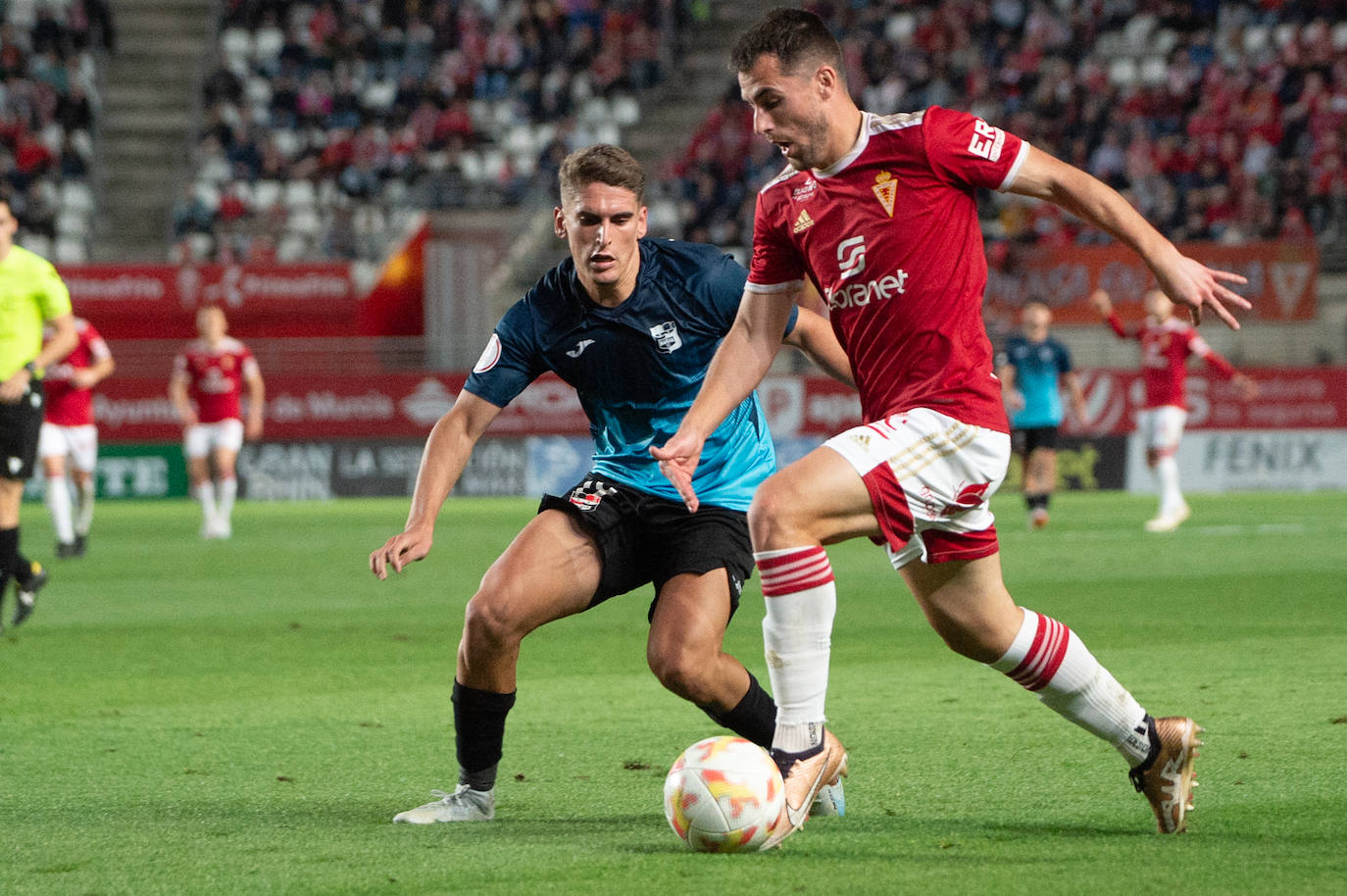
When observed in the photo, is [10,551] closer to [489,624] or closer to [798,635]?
[489,624]

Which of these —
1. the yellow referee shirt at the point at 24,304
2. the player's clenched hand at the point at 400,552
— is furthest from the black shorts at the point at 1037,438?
the player's clenched hand at the point at 400,552

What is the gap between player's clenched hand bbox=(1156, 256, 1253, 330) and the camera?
4320mm

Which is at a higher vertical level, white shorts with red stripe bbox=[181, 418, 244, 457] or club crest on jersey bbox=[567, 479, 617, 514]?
club crest on jersey bbox=[567, 479, 617, 514]

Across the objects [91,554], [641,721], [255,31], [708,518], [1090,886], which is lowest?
[91,554]

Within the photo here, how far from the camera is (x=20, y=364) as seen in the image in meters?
9.63

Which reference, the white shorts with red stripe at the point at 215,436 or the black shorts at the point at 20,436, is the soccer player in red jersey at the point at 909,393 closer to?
the black shorts at the point at 20,436

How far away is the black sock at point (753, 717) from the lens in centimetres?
520

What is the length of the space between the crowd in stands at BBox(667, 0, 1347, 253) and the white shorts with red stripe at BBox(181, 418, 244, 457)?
9.86m

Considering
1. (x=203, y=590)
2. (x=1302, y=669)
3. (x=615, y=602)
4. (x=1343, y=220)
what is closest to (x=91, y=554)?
(x=203, y=590)

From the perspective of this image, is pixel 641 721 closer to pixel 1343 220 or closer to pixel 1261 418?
pixel 1261 418

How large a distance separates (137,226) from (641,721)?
1016 inches

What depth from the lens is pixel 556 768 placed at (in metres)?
5.93

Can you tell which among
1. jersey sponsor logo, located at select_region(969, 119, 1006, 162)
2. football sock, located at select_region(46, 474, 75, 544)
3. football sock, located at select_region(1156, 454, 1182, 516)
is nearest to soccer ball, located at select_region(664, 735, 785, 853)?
jersey sponsor logo, located at select_region(969, 119, 1006, 162)

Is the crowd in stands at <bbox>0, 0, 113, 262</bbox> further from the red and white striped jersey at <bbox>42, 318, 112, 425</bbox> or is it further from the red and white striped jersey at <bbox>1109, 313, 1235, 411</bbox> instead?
the red and white striped jersey at <bbox>1109, 313, 1235, 411</bbox>
